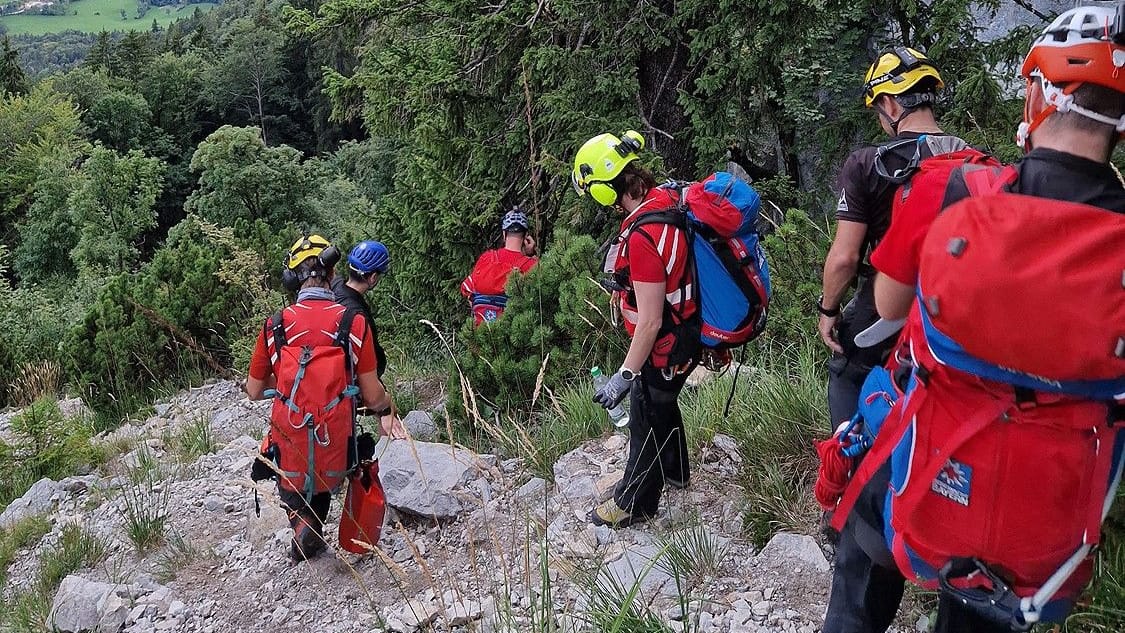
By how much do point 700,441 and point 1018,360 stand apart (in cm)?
296

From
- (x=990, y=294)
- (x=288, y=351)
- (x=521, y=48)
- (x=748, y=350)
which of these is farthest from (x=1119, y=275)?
(x=521, y=48)

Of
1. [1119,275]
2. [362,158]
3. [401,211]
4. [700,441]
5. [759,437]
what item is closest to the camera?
[1119,275]

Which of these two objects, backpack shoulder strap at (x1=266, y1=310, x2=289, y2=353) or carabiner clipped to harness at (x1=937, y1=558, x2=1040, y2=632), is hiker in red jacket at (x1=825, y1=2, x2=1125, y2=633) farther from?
backpack shoulder strap at (x1=266, y1=310, x2=289, y2=353)

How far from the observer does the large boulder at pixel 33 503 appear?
6.11 m

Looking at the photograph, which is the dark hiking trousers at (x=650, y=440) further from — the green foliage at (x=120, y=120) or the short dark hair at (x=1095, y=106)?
the green foliage at (x=120, y=120)

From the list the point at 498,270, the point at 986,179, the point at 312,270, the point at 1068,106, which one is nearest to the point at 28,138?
the point at 498,270

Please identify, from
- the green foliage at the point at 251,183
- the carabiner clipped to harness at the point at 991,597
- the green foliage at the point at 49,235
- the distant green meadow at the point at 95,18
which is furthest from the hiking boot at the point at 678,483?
the distant green meadow at the point at 95,18

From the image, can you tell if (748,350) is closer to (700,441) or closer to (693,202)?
(700,441)

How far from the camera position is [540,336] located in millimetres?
6191

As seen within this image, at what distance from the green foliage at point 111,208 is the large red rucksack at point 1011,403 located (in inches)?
1344

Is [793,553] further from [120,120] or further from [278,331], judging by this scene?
[120,120]

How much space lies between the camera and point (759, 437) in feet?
13.0

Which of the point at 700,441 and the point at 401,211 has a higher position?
the point at 700,441

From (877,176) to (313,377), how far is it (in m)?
2.66
